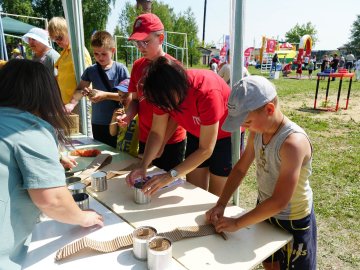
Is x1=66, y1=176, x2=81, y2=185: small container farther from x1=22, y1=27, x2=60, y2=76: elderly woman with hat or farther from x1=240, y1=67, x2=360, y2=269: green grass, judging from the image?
x1=22, y1=27, x2=60, y2=76: elderly woman with hat

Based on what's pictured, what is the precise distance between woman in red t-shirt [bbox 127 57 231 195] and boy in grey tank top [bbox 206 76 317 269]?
0.79 ft

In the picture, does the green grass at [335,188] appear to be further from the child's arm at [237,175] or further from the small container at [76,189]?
the small container at [76,189]

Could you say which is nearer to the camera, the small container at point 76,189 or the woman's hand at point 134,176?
the small container at point 76,189

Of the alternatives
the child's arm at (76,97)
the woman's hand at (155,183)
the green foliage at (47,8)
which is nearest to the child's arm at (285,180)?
the woman's hand at (155,183)

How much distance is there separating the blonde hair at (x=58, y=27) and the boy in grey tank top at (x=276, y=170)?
2589 mm

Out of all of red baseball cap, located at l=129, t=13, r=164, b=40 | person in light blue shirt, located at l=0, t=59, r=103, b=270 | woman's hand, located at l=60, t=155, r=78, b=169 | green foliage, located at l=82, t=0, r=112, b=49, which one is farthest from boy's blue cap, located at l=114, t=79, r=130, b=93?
green foliage, located at l=82, t=0, r=112, b=49

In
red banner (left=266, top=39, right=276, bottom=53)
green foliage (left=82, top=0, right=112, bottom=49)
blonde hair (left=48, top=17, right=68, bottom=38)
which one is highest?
green foliage (left=82, top=0, right=112, bottom=49)

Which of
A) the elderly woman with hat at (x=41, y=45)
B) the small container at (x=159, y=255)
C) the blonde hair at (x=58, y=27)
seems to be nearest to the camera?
the small container at (x=159, y=255)

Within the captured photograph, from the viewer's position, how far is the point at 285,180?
3.63 feet

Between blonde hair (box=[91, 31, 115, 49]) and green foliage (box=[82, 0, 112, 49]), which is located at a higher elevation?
green foliage (box=[82, 0, 112, 49])

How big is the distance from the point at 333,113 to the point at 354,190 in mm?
4814

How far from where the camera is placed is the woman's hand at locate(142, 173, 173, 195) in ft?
4.69

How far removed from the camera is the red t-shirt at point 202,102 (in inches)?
59.2

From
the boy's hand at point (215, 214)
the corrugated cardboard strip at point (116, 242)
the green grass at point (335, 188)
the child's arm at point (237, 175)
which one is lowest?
the green grass at point (335, 188)
